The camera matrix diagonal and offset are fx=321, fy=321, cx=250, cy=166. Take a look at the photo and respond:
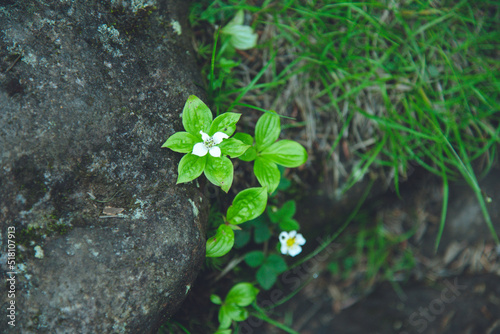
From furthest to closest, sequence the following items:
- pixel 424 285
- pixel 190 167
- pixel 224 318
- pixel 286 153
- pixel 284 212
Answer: pixel 424 285 → pixel 284 212 → pixel 224 318 → pixel 286 153 → pixel 190 167

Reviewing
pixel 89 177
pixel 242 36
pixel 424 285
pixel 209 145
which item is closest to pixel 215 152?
pixel 209 145

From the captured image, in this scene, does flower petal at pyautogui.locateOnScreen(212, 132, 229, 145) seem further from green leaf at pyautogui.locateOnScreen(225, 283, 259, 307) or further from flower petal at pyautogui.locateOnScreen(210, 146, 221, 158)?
green leaf at pyautogui.locateOnScreen(225, 283, 259, 307)

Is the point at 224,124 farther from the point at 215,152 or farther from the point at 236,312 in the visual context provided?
the point at 236,312

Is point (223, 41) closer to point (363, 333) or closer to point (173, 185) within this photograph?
point (173, 185)

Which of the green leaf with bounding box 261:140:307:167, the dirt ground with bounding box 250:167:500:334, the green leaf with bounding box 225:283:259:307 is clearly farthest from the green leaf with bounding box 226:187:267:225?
the dirt ground with bounding box 250:167:500:334

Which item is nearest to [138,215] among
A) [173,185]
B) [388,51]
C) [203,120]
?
[173,185]

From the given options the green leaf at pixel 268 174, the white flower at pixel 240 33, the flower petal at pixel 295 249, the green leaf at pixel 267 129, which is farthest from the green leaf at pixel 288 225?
the white flower at pixel 240 33
